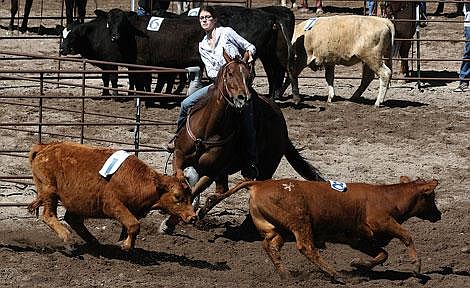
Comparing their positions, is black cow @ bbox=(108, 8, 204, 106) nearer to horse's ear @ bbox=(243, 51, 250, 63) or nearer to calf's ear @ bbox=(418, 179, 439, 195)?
horse's ear @ bbox=(243, 51, 250, 63)

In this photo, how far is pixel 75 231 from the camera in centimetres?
870

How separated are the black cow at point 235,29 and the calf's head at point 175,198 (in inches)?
294

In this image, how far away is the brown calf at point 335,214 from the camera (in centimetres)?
783

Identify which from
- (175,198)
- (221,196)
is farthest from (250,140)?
(175,198)

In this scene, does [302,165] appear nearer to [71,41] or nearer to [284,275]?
[284,275]

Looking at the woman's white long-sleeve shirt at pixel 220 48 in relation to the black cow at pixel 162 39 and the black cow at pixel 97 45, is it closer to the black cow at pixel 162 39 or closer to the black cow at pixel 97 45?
the black cow at pixel 162 39

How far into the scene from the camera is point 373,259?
26.5ft

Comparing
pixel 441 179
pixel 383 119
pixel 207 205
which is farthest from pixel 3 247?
pixel 383 119

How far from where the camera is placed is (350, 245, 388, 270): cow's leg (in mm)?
8016

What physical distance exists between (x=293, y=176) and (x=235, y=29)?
14.4 feet

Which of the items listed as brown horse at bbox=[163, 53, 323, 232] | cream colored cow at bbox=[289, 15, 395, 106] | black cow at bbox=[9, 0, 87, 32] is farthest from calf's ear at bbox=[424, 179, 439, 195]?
black cow at bbox=[9, 0, 87, 32]

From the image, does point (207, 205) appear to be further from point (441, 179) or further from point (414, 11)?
point (414, 11)

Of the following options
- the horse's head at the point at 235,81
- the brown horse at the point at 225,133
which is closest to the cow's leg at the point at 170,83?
the brown horse at the point at 225,133

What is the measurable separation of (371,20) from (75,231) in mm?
7970
